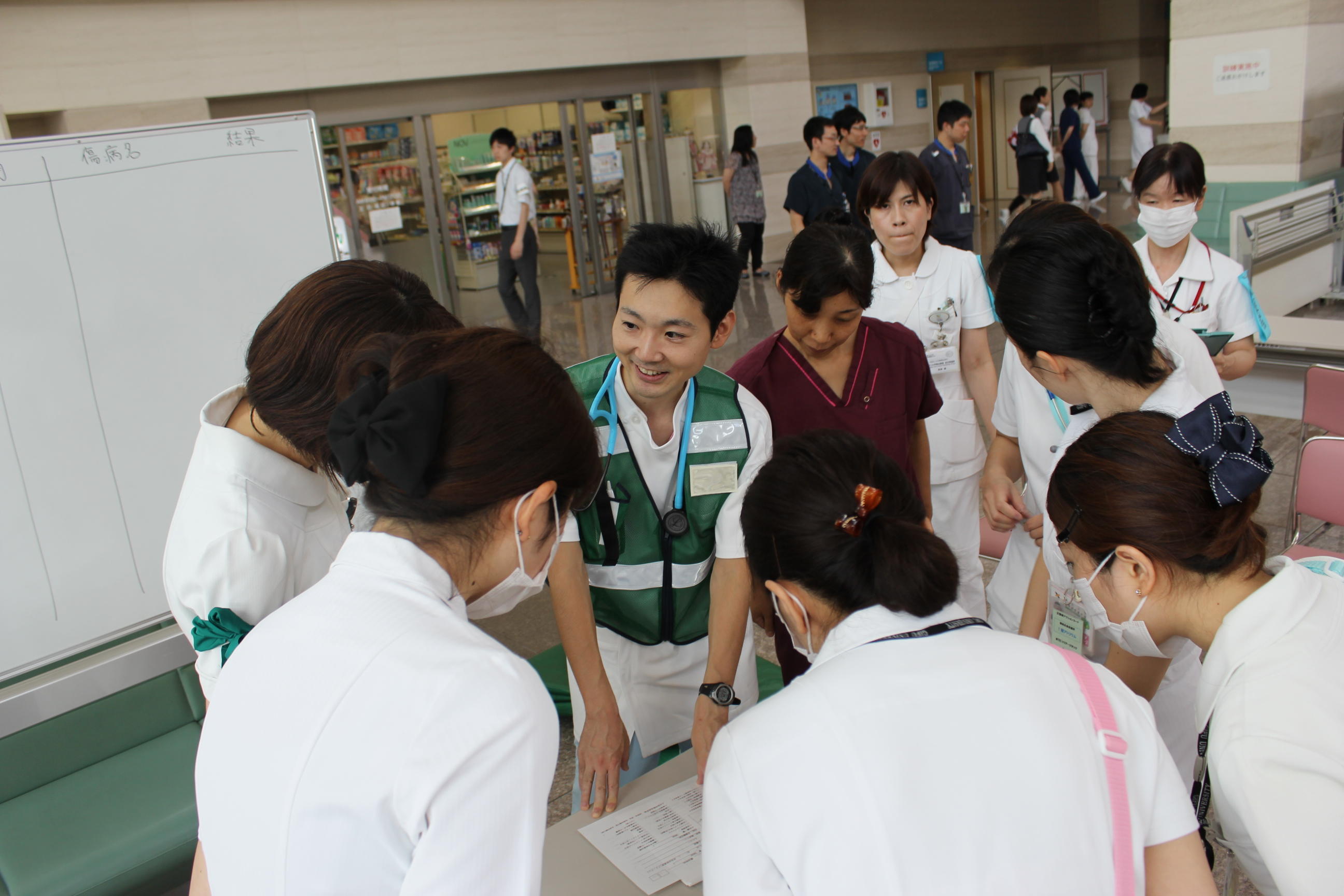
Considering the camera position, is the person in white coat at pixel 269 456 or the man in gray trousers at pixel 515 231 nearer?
the person in white coat at pixel 269 456

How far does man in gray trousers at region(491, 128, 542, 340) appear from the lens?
8.09 meters

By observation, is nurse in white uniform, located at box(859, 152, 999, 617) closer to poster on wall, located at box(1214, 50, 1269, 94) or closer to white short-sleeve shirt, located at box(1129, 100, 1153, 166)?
poster on wall, located at box(1214, 50, 1269, 94)

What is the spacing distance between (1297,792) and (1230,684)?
5.8 inches

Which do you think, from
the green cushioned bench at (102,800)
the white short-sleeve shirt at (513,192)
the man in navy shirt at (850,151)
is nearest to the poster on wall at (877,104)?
the man in navy shirt at (850,151)

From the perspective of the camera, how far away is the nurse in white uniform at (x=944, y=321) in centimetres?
284

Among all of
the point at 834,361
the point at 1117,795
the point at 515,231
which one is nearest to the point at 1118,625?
the point at 1117,795

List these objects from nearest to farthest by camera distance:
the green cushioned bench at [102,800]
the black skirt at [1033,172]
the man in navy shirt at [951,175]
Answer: the green cushioned bench at [102,800] → the man in navy shirt at [951,175] → the black skirt at [1033,172]

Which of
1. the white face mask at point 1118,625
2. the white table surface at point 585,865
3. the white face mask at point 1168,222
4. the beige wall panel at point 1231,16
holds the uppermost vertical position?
the beige wall panel at point 1231,16

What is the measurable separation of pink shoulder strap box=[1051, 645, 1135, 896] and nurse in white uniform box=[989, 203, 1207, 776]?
65 centimetres

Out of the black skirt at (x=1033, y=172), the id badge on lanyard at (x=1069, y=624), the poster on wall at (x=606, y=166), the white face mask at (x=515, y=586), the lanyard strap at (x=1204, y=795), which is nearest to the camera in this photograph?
the white face mask at (x=515, y=586)

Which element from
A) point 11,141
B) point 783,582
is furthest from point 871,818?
point 11,141

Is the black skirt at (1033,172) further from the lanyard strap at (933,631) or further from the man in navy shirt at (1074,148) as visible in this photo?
the lanyard strap at (933,631)

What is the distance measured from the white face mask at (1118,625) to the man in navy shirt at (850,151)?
21.8ft

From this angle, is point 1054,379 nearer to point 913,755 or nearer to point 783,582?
point 783,582
